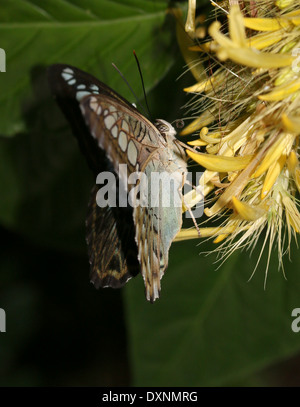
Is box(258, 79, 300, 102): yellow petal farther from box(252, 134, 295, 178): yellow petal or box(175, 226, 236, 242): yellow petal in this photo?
box(175, 226, 236, 242): yellow petal

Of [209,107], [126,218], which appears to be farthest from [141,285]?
[209,107]

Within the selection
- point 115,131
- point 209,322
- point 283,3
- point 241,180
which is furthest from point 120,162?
point 209,322

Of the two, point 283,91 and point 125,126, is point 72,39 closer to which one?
point 125,126


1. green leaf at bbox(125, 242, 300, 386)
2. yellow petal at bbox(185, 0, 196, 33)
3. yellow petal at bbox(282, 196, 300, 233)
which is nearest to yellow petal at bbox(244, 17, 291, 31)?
yellow petal at bbox(185, 0, 196, 33)

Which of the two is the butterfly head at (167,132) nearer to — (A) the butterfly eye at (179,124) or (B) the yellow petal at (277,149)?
(A) the butterfly eye at (179,124)

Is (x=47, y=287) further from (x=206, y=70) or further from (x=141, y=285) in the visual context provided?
(x=206, y=70)

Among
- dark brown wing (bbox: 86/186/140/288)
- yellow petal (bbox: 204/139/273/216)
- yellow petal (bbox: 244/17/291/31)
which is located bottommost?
dark brown wing (bbox: 86/186/140/288)
